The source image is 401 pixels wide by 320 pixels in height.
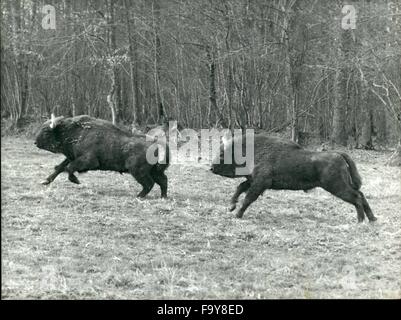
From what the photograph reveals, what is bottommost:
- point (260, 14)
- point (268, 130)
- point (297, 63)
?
point (268, 130)

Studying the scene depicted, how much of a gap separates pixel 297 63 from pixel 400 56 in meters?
3.21

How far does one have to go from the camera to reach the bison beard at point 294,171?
9.60 m

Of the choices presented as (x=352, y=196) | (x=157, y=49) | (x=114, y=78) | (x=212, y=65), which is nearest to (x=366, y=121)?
(x=212, y=65)

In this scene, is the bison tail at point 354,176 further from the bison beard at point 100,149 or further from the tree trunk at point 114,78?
the tree trunk at point 114,78

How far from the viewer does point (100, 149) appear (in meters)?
11.5

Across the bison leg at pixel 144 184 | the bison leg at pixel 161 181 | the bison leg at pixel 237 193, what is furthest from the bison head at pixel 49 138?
the bison leg at pixel 237 193

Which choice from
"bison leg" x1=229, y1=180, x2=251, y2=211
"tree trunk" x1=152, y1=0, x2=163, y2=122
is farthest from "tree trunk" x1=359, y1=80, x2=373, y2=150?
"bison leg" x1=229, y1=180, x2=251, y2=211

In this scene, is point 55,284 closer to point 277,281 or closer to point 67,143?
point 277,281

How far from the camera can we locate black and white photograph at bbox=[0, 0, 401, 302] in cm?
673

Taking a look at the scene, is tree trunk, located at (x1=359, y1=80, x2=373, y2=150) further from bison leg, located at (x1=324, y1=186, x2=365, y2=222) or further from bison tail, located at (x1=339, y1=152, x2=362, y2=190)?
bison leg, located at (x1=324, y1=186, x2=365, y2=222)

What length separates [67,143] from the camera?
1182 cm

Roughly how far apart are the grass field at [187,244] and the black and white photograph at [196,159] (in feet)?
0.11

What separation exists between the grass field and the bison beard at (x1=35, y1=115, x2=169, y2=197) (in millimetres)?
369
